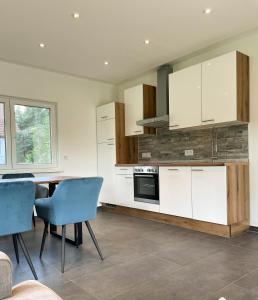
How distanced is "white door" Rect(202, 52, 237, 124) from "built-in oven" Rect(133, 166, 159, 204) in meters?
1.11

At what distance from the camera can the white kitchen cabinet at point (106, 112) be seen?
189 inches

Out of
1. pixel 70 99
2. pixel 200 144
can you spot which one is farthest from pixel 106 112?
pixel 200 144

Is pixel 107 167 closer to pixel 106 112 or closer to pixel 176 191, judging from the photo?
pixel 106 112

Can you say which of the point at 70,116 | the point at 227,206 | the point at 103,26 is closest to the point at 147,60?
the point at 103,26

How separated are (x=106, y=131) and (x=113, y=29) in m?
2.12

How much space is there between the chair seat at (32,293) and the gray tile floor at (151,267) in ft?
→ 3.15

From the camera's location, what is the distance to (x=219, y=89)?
3311 mm

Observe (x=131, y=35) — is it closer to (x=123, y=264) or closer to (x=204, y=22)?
(x=204, y=22)

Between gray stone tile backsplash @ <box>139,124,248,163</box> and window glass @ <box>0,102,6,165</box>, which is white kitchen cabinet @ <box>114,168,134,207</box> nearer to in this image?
gray stone tile backsplash @ <box>139,124,248,163</box>

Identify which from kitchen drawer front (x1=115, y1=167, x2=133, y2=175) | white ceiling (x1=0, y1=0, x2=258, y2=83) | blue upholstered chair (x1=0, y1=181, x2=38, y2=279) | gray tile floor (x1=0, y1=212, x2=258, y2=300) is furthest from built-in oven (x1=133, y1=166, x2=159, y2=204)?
blue upholstered chair (x1=0, y1=181, x2=38, y2=279)

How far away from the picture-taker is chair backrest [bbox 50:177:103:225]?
7.58 feet

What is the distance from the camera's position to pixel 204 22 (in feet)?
9.90

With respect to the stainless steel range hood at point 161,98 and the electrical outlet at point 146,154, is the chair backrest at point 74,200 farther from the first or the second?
the electrical outlet at point 146,154

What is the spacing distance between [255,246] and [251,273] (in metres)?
0.74
